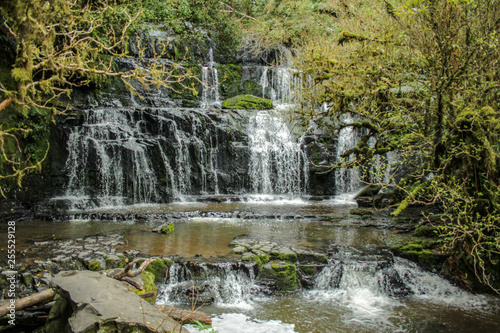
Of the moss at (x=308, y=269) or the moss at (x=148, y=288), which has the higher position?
the moss at (x=148, y=288)

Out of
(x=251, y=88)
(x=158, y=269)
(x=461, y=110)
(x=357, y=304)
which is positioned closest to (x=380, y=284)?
(x=357, y=304)

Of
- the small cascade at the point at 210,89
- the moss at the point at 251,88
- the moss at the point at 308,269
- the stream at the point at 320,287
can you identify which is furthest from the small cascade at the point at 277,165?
the moss at the point at 308,269

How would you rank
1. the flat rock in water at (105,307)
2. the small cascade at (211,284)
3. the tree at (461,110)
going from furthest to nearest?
the small cascade at (211,284), the tree at (461,110), the flat rock in water at (105,307)

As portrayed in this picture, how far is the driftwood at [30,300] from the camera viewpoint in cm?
348

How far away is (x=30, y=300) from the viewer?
3.68 meters

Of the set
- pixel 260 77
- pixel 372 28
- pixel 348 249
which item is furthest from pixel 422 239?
pixel 260 77

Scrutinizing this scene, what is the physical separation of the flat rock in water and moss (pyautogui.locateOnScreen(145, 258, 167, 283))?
1.48 meters

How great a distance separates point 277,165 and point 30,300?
461 inches

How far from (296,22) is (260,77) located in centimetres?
354

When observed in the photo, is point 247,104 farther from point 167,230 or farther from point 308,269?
point 308,269

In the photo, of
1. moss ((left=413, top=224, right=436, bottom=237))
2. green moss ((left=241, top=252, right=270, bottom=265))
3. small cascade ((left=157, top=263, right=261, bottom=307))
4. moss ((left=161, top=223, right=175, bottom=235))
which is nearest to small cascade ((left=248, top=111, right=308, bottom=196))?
moss ((left=161, top=223, right=175, bottom=235))

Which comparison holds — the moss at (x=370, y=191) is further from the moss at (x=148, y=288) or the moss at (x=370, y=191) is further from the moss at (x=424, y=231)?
the moss at (x=148, y=288)

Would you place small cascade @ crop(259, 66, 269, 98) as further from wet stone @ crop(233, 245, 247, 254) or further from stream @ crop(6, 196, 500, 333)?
wet stone @ crop(233, 245, 247, 254)

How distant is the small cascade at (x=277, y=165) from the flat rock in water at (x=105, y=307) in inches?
427
